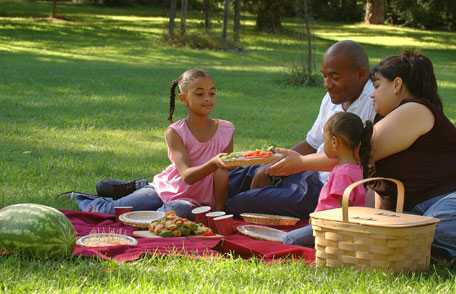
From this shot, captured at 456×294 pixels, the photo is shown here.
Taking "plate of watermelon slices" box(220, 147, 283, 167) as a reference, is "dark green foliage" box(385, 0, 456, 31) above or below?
below

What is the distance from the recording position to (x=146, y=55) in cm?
2536

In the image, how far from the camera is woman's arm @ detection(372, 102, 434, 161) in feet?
18.3

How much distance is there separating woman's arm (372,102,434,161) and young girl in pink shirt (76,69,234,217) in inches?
56.8

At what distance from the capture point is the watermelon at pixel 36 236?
5.13m

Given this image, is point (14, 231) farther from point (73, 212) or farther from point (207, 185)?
point (207, 185)

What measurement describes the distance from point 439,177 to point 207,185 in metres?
1.83

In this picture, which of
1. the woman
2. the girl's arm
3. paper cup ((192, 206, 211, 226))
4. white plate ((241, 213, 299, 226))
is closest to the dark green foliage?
the girl's arm

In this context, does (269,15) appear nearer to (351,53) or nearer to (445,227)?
(351,53)

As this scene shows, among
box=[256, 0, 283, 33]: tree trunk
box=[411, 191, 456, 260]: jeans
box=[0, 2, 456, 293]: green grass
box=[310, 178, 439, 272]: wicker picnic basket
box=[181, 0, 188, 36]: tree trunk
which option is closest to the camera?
box=[0, 2, 456, 293]: green grass

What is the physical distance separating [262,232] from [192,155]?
1.02 meters

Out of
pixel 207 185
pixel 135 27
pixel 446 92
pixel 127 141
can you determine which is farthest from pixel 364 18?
pixel 207 185

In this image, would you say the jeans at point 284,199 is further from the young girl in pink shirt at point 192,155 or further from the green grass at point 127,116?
the green grass at point 127,116

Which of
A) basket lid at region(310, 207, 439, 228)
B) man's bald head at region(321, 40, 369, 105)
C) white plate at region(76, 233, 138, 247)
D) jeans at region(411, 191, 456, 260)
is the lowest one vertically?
white plate at region(76, 233, 138, 247)

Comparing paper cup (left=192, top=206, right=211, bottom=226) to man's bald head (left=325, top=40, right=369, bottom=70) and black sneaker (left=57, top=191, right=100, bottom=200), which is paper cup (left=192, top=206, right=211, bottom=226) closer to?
black sneaker (left=57, top=191, right=100, bottom=200)
